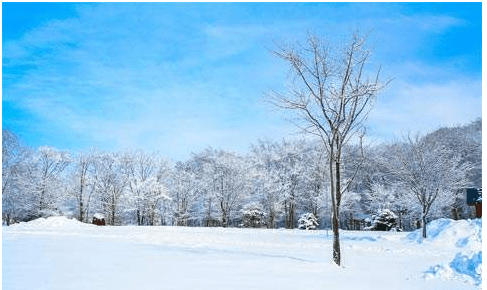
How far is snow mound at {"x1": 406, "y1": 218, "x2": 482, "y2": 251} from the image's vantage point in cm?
2319

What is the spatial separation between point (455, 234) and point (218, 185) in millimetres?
33083

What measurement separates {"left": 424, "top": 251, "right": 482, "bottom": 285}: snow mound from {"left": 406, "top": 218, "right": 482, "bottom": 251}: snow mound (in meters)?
12.3

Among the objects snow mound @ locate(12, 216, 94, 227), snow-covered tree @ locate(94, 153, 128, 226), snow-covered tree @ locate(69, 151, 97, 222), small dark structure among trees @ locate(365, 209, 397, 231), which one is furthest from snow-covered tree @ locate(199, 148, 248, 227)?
snow mound @ locate(12, 216, 94, 227)

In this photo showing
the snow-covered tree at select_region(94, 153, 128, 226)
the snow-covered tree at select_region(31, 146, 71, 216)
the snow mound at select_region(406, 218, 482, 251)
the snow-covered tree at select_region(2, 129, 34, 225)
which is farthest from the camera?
the snow-covered tree at select_region(94, 153, 128, 226)

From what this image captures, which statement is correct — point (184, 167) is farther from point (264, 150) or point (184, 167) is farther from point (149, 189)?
point (264, 150)

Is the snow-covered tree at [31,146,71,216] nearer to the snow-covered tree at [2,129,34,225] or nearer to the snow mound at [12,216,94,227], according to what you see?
the snow-covered tree at [2,129,34,225]

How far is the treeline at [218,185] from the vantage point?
4803 cm

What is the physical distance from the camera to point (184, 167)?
5972cm

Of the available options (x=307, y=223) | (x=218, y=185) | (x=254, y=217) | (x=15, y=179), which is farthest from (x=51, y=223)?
(x=254, y=217)

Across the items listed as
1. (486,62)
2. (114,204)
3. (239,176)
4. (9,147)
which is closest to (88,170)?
(114,204)

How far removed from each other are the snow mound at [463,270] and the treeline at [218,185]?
113 feet

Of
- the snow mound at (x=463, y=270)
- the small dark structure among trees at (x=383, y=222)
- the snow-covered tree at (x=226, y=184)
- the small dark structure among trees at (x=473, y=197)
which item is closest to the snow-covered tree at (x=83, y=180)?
the snow-covered tree at (x=226, y=184)

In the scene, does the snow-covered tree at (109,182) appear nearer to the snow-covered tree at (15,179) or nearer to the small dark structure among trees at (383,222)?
the snow-covered tree at (15,179)

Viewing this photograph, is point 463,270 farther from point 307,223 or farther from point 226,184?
point 226,184
